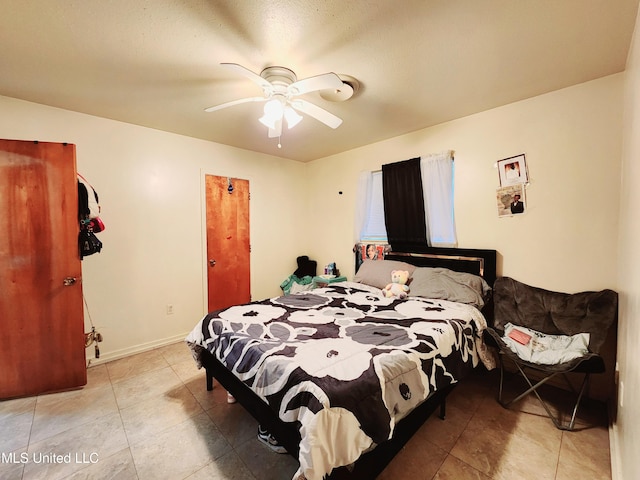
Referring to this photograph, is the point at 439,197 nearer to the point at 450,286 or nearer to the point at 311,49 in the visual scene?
the point at 450,286

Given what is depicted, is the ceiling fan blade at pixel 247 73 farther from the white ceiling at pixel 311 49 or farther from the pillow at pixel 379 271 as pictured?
the pillow at pixel 379 271

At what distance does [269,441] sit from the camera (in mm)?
1639

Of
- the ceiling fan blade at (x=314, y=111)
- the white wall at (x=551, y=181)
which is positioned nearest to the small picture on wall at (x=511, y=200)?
the white wall at (x=551, y=181)

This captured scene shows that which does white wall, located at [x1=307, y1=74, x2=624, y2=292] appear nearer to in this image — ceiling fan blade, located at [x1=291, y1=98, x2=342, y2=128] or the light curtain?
the light curtain

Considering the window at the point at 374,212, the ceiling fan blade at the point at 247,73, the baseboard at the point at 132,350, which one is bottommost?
the baseboard at the point at 132,350

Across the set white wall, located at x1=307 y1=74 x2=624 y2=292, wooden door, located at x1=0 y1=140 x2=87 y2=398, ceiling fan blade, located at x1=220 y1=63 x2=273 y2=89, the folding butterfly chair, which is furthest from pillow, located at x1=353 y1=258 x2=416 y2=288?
wooden door, located at x1=0 y1=140 x2=87 y2=398

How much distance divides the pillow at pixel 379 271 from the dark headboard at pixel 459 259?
5.4 inches

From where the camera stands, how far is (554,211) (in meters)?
2.21

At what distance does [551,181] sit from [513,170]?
293 mm

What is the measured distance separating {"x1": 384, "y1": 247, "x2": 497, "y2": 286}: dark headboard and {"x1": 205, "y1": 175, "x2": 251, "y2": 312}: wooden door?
2114mm

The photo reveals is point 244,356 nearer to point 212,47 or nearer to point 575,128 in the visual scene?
point 212,47

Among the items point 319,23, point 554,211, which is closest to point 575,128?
point 554,211

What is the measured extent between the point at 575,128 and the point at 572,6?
1102 mm

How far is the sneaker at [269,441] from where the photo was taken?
1600 millimetres
